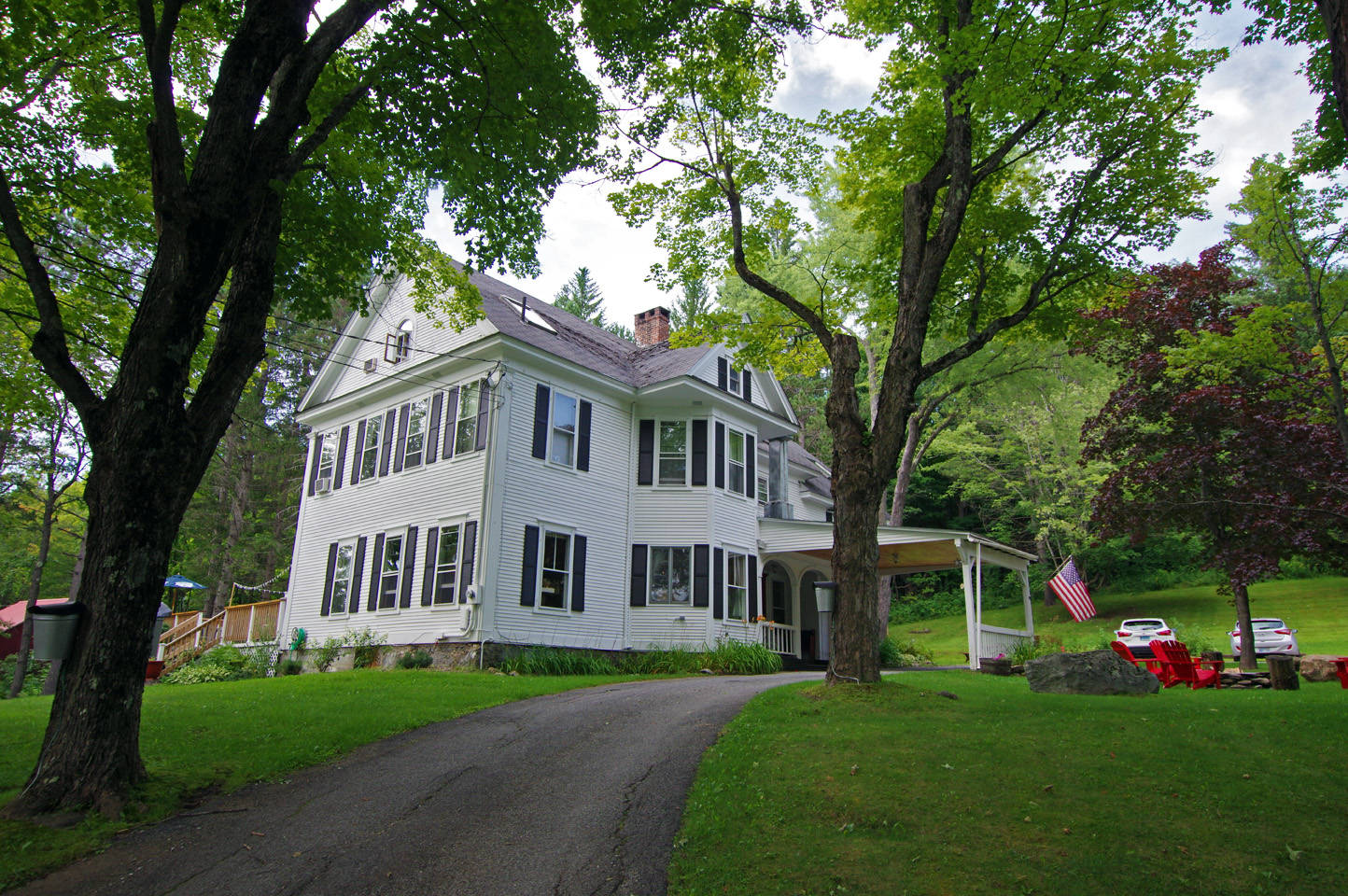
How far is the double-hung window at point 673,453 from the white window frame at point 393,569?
6042 millimetres

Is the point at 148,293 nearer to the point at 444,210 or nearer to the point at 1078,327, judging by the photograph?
the point at 444,210

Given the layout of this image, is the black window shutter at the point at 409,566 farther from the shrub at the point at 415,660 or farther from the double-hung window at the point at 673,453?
the double-hung window at the point at 673,453

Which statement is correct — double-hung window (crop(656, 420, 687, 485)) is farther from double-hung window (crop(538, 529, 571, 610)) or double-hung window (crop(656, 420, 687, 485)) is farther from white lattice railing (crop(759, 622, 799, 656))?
white lattice railing (crop(759, 622, 799, 656))

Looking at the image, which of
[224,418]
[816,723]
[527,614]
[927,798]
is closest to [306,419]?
[527,614]

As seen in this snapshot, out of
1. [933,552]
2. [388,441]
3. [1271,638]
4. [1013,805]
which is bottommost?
[1013,805]

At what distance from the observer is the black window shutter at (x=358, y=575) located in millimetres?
18391

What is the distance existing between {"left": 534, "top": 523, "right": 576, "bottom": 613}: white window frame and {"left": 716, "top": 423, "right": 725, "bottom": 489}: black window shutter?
13.3 feet

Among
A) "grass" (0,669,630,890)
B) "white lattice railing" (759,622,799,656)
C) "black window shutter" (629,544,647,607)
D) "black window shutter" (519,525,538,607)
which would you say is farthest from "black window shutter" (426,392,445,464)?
"white lattice railing" (759,622,799,656)

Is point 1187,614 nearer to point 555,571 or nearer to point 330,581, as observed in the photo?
point 555,571

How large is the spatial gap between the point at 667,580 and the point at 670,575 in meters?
0.13

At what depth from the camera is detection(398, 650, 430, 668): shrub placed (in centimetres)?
1559

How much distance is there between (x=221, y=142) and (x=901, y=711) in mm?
8058

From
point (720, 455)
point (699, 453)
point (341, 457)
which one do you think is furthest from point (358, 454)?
point (720, 455)

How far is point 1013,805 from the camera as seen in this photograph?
5422mm
